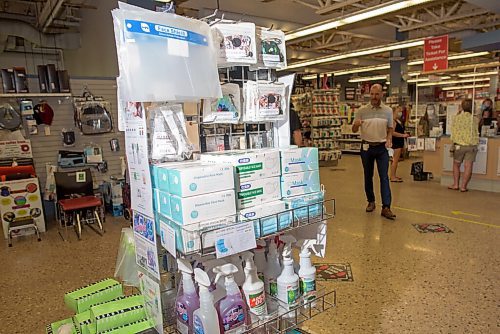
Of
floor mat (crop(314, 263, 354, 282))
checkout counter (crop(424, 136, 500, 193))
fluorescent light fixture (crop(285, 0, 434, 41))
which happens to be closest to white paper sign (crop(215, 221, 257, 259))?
floor mat (crop(314, 263, 354, 282))

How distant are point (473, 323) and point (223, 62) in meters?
2.44

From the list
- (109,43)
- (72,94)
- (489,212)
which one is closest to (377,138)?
(489,212)

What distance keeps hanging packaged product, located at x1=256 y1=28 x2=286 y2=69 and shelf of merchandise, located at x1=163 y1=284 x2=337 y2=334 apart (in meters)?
0.89

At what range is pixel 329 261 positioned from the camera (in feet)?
11.6

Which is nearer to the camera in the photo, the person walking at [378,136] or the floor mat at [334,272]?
→ the floor mat at [334,272]

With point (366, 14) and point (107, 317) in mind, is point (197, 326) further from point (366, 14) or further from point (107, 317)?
point (366, 14)

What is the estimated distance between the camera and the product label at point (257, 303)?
1235 mm

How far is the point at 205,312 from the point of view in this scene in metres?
1.08

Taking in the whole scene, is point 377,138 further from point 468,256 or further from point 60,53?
point 60,53

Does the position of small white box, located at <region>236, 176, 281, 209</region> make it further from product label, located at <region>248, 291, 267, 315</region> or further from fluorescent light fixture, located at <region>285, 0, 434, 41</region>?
fluorescent light fixture, located at <region>285, 0, 434, 41</region>

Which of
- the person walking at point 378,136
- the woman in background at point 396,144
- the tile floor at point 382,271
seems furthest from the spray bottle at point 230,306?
the woman in background at point 396,144

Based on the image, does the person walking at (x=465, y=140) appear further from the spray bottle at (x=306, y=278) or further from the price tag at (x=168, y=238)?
the price tag at (x=168, y=238)

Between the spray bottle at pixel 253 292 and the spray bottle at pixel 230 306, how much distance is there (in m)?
0.06

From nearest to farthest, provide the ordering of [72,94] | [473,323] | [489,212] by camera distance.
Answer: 1. [473,323]
2. [489,212]
3. [72,94]
